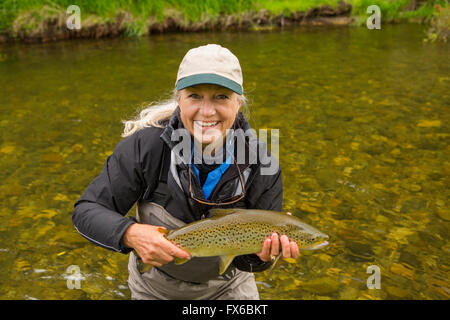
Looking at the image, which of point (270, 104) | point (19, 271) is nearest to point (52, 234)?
point (19, 271)

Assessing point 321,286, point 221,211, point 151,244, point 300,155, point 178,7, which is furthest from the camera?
point 178,7

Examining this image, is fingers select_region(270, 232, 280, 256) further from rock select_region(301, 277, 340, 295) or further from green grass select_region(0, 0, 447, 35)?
green grass select_region(0, 0, 447, 35)

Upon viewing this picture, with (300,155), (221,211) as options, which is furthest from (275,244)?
(300,155)

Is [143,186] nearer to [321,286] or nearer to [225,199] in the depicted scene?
[225,199]

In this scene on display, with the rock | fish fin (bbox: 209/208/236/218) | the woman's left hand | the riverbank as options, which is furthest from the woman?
the riverbank

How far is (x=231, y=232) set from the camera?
2.65 m

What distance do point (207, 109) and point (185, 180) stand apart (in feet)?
1.45

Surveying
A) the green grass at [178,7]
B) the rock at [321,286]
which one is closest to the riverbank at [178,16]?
the green grass at [178,7]

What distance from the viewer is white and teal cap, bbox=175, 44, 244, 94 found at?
8.57 feet

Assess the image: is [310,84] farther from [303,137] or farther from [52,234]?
[52,234]

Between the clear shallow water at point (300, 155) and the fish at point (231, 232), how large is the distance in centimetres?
145

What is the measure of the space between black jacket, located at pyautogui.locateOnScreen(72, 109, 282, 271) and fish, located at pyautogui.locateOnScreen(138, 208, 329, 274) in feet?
0.72

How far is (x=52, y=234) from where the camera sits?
4902 mm

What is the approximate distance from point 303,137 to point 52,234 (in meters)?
4.29
